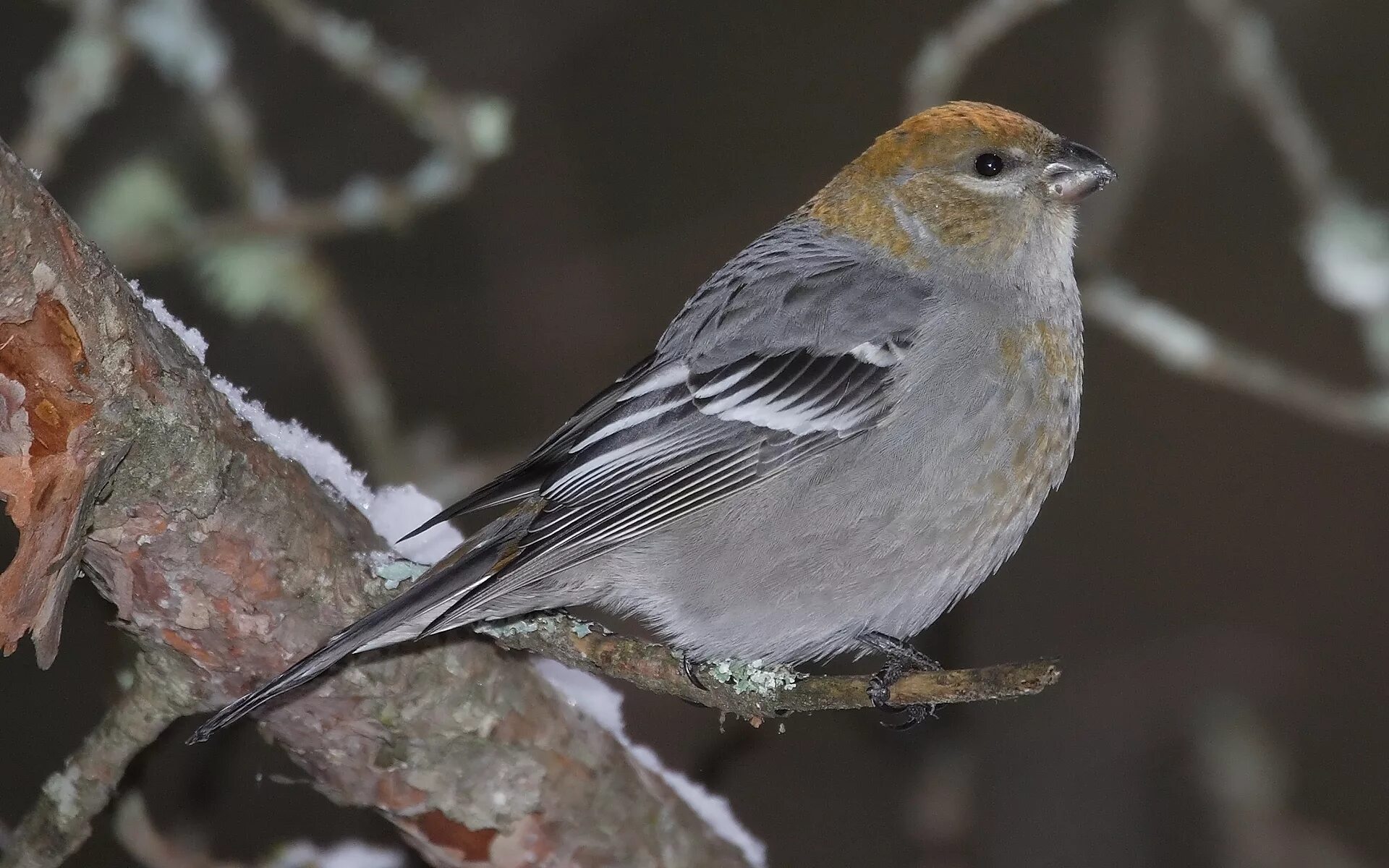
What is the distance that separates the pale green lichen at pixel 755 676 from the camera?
6.95ft

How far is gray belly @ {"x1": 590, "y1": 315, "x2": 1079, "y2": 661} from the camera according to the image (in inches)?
88.7

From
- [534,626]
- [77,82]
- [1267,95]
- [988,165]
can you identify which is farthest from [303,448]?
[1267,95]

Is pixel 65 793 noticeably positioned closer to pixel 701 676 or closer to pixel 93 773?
pixel 93 773

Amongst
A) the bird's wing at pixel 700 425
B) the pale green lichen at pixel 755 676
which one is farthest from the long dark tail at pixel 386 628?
the pale green lichen at pixel 755 676

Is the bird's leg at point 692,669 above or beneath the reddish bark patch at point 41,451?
beneath

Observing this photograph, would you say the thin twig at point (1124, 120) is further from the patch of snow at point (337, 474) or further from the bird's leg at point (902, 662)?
the patch of snow at point (337, 474)

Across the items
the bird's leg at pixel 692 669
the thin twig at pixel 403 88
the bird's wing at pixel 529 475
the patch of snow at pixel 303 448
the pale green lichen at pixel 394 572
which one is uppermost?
the thin twig at pixel 403 88

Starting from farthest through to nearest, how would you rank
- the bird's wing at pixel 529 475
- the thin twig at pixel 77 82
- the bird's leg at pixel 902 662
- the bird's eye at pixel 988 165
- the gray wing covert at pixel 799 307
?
the thin twig at pixel 77 82 < the bird's eye at pixel 988 165 < the gray wing covert at pixel 799 307 < the bird's wing at pixel 529 475 < the bird's leg at pixel 902 662

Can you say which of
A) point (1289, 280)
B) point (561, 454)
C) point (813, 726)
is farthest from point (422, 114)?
point (1289, 280)

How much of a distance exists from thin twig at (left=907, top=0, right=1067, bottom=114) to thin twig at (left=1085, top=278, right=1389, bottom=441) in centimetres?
69

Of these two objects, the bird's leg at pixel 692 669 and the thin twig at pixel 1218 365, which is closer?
the bird's leg at pixel 692 669

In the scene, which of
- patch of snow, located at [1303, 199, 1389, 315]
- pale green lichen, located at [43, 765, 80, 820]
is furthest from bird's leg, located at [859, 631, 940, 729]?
patch of snow, located at [1303, 199, 1389, 315]

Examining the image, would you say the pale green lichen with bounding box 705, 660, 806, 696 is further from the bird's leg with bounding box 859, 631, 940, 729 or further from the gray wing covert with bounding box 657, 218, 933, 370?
the gray wing covert with bounding box 657, 218, 933, 370

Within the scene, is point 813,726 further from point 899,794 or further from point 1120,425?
point 1120,425
